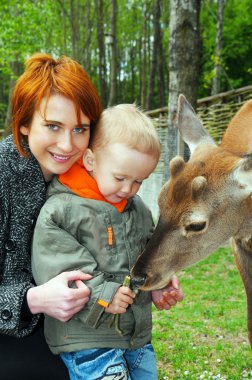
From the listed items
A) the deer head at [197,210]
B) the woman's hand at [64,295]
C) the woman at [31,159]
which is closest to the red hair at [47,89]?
the woman at [31,159]

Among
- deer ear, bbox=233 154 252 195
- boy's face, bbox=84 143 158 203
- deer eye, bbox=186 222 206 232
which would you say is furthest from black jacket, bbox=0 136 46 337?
deer ear, bbox=233 154 252 195

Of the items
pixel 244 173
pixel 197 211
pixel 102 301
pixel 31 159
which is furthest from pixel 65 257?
pixel 244 173

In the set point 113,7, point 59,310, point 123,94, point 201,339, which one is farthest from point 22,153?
point 123,94

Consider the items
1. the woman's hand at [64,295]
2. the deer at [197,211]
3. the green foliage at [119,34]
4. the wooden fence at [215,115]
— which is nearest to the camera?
the woman's hand at [64,295]

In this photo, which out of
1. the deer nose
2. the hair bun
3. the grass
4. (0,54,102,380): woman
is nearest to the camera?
the deer nose

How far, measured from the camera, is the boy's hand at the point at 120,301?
247cm

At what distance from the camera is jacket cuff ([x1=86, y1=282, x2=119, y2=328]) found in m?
2.46

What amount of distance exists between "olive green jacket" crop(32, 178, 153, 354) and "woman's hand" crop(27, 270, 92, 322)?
0.19ft

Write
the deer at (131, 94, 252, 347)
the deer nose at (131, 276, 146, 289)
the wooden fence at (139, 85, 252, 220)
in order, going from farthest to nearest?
1. the wooden fence at (139, 85, 252, 220)
2. the deer at (131, 94, 252, 347)
3. the deer nose at (131, 276, 146, 289)

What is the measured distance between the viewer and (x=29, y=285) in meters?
2.73

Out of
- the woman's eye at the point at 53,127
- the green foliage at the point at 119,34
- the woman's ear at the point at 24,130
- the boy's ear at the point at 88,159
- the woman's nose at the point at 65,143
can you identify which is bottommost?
the boy's ear at the point at 88,159

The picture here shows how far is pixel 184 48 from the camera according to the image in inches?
302

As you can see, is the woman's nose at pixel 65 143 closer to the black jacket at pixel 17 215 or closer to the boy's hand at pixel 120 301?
the black jacket at pixel 17 215

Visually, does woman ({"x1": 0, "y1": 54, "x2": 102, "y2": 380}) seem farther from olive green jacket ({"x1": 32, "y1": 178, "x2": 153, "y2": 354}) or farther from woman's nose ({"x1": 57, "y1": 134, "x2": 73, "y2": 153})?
olive green jacket ({"x1": 32, "y1": 178, "x2": 153, "y2": 354})
